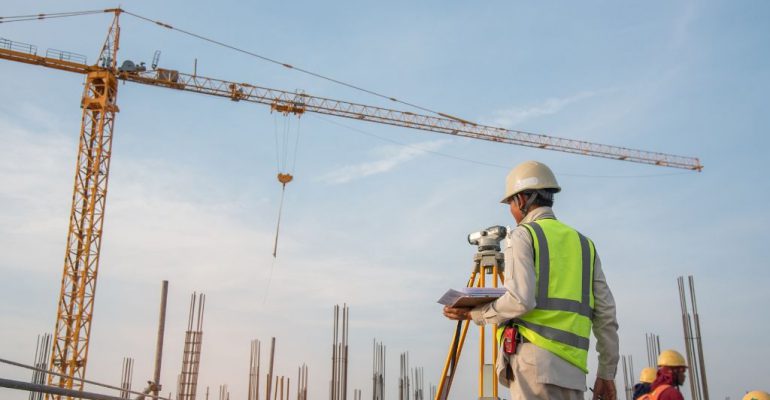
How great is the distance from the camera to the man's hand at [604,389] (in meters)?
2.81

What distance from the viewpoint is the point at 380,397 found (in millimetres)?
Result: 20859

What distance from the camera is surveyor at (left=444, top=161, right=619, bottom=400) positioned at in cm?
257

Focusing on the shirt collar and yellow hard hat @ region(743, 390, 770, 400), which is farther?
yellow hard hat @ region(743, 390, 770, 400)

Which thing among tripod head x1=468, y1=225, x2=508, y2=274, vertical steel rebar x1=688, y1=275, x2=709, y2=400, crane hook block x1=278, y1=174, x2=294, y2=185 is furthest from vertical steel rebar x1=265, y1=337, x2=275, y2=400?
tripod head x1=468, y1=225, x2=508, y2=274

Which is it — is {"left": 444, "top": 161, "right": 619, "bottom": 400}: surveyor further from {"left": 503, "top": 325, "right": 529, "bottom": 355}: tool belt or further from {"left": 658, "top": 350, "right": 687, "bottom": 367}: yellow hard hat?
{"left": 658, "top": 350, "right": 687, "bottom": 367}: yellow hard hat

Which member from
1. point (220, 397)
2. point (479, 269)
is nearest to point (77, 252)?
point (220, 397)

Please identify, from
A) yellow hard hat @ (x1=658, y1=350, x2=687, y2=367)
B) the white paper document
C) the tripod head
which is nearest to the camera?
the white paper document

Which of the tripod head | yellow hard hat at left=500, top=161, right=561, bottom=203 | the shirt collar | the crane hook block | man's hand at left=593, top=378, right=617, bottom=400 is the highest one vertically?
the crane hook block

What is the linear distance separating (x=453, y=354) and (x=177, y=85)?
26867 millimetres

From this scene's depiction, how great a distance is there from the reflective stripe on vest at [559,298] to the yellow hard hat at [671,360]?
93.6 inches

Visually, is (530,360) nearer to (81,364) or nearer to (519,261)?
(519,261)

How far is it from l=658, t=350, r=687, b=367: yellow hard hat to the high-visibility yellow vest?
92.9 inches

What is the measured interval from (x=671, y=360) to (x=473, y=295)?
265 centimetres

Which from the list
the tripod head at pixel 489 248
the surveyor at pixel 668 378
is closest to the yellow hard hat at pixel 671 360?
the surveyor at pixel 668 378
